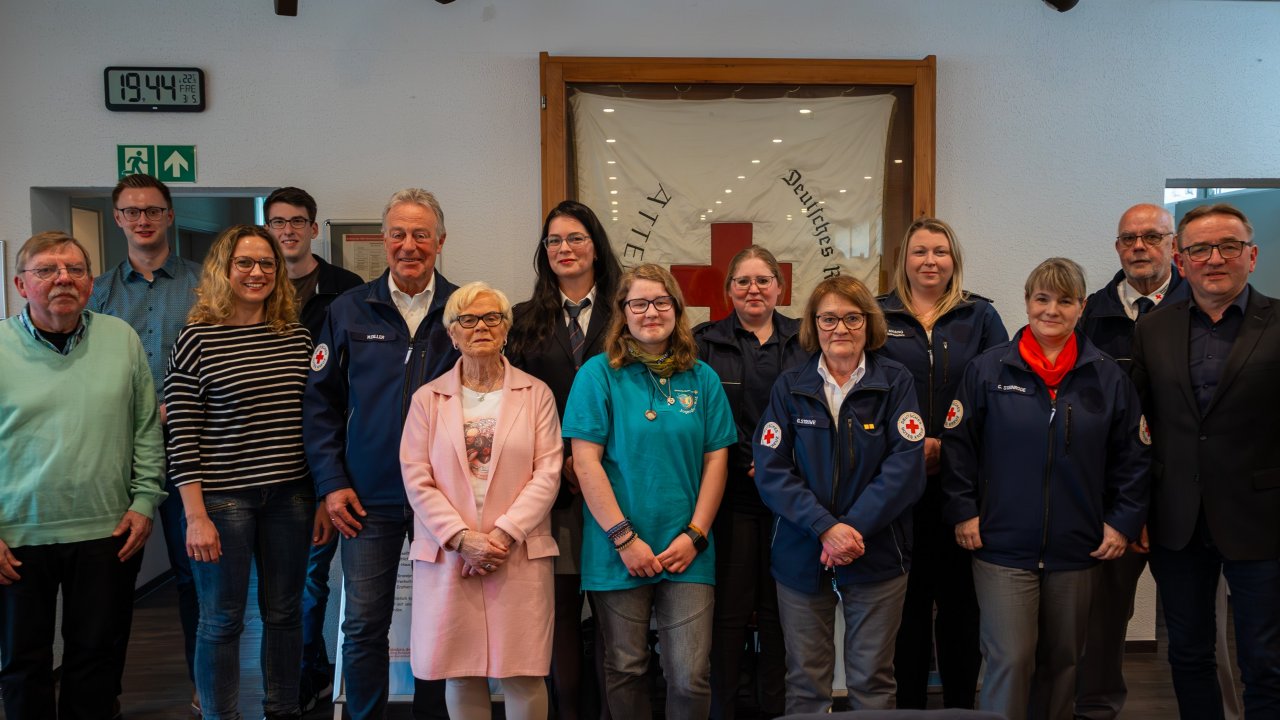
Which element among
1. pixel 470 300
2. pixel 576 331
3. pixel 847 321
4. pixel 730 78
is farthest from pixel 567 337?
pixel 730 78

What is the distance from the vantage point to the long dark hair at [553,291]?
2439 mm

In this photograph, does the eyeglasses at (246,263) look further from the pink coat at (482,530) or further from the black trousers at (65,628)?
the black trousers at (65,628)

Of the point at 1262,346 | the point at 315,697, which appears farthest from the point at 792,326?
the point at 315,697

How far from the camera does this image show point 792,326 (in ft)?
8.30

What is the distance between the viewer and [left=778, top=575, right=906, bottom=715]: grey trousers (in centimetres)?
214

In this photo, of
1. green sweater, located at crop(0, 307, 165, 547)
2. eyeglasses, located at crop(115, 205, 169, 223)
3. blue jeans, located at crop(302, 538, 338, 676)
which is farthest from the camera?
blue jeans, located at crop(302, 538, 338, 676)

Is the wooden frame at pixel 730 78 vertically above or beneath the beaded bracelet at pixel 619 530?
above

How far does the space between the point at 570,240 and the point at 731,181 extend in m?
1.13

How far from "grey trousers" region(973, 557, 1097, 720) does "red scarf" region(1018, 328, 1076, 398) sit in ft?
1.57

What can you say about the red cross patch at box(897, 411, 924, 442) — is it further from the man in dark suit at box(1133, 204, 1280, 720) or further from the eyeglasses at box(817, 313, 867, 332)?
the man in dark suit at box(1133, 204, 1280, 720)

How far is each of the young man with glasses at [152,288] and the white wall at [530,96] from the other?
0.60m

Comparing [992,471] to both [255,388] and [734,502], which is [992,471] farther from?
[255,388]

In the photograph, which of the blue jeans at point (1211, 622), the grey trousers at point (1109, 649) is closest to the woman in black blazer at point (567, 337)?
the grey trousers at point (1109, 649)

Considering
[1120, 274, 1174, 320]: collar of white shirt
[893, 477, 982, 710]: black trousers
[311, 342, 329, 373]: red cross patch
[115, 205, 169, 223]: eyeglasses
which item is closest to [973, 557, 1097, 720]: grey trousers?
[893, 477, 982, 710]: black trousers
